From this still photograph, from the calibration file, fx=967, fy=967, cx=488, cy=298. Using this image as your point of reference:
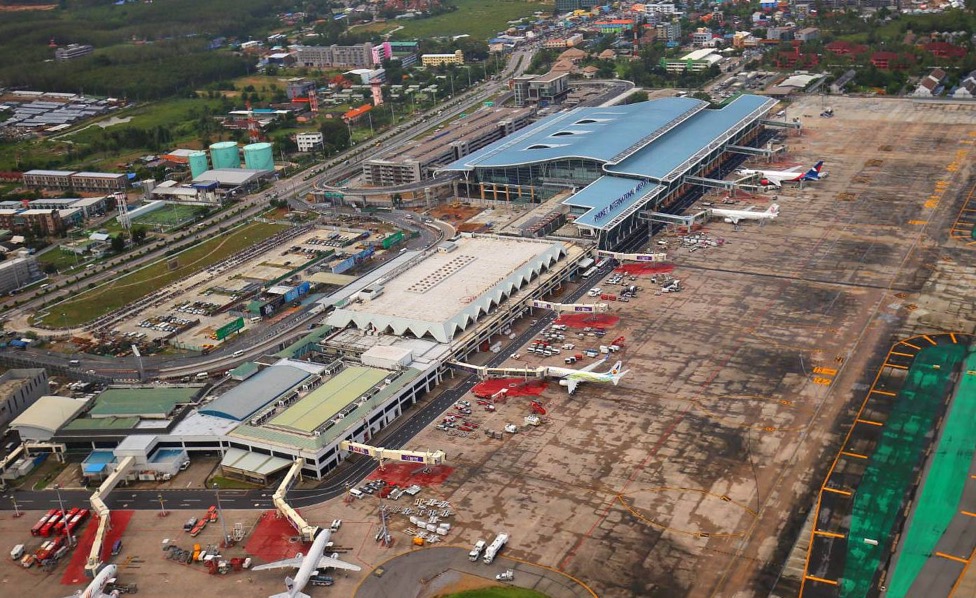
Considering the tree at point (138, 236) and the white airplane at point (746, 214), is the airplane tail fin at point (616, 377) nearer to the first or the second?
the white airplane at point (746, 214)

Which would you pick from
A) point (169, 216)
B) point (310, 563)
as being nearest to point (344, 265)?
point (169, 216)

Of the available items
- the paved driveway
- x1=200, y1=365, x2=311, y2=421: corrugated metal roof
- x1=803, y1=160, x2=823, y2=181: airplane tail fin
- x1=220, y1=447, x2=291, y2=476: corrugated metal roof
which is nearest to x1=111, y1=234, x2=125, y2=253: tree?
x1=200, y1=365, x2=311, y2=421: corrugated metal roof

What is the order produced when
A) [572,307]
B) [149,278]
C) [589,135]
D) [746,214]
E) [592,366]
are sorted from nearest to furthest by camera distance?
1. [592,366]
2. [572,307]
3. [149,278]
4. [746,214]
5. [589,135]

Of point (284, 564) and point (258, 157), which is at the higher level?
point (258, 157)

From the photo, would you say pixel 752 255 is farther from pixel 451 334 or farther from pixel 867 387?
pixel 451 334

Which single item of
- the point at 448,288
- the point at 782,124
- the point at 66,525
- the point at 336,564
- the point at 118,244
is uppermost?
the point at 448,288

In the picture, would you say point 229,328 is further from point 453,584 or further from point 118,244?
point 453,584

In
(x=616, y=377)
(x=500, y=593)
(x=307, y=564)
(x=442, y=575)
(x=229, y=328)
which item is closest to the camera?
(x=500, y=593)
